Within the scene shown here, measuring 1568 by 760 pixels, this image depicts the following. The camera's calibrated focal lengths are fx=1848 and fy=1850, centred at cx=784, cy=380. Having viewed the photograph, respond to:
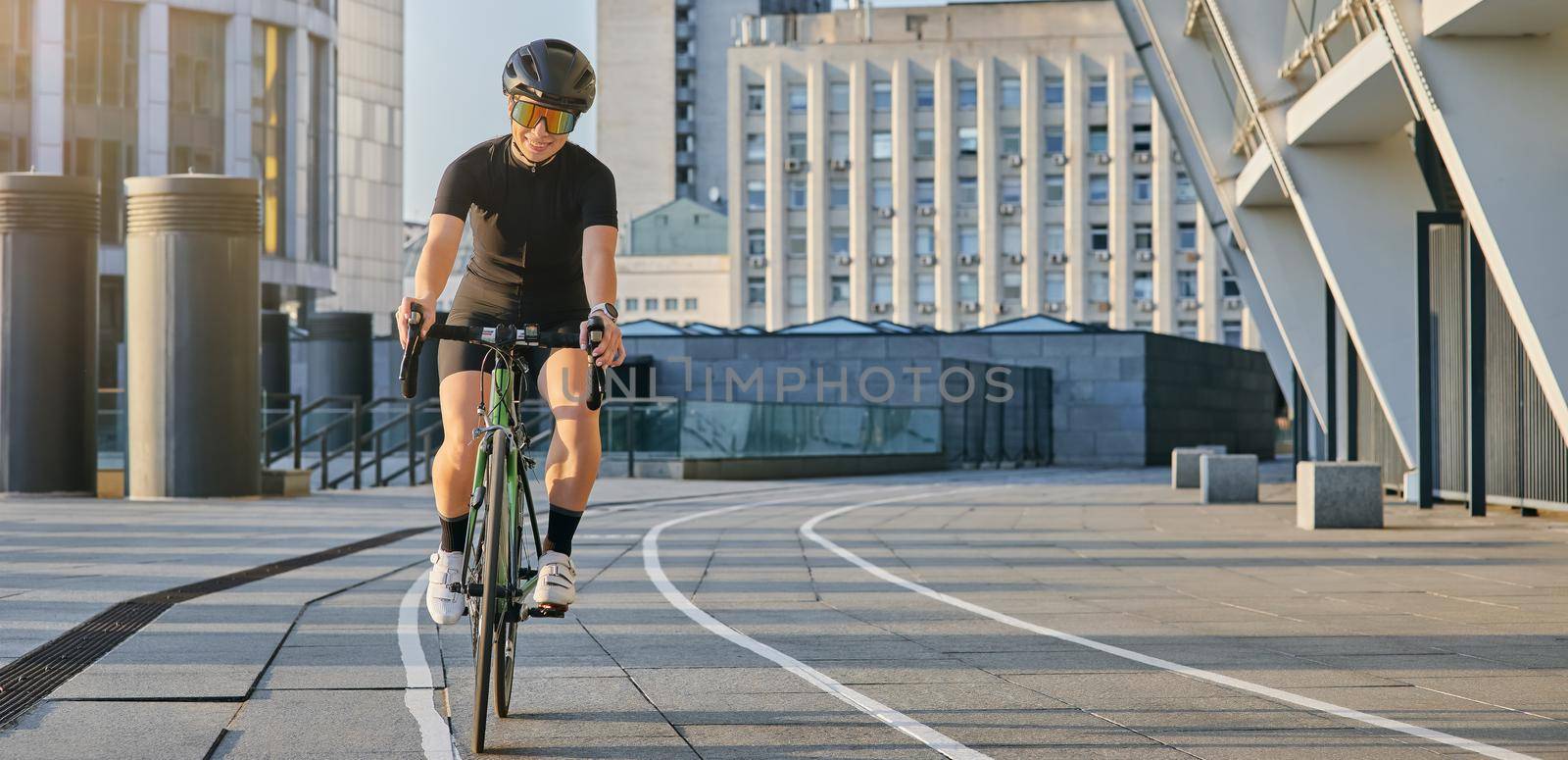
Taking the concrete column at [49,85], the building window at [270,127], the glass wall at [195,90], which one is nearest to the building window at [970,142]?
the building window at [270,127]

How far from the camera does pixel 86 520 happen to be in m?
16.8

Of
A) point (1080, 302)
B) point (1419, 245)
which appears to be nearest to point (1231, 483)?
point (1419, 245)

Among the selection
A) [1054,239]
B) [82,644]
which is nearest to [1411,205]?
[82,644]

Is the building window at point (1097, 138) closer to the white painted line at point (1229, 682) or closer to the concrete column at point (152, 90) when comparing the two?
the concrete column at point (152, 90)

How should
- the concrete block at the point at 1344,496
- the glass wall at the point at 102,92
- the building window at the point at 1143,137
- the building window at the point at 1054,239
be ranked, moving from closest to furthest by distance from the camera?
the concrete block at the point at 1344,496, the glass wall at the point at 102,92, the building window at the point at 1143,137, the building window at the point at 1054,239

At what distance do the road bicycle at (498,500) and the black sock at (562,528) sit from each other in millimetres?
68

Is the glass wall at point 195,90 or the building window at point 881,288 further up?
the glass wall at point 195,90

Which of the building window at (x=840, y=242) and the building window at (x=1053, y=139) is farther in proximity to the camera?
the building window at (x=840, y=242)

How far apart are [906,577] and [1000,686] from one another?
5096 mm

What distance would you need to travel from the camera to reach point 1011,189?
305 feet

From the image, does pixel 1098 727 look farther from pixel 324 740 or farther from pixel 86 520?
pixel 86 520

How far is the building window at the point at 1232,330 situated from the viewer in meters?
90.1

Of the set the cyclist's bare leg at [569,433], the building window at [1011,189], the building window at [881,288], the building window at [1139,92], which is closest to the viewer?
the cyclist's bare leg at [569,433]

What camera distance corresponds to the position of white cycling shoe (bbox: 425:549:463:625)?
573 cm
